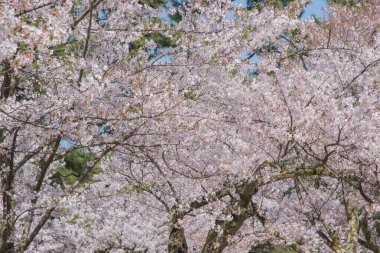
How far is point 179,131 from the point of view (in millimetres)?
6867

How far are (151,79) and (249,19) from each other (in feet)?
7.86

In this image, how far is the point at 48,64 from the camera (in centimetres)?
514

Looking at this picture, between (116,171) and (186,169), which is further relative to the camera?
(116,171)

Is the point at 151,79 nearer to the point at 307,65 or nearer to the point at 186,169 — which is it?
the point at 186,169

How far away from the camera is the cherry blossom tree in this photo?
5.62 m

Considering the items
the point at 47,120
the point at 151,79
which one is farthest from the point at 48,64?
the point at 151,79

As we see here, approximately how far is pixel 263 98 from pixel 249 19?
1475mm

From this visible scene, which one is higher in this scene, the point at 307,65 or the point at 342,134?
the point at 307,65

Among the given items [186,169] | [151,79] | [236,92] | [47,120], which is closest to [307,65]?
[236,92]

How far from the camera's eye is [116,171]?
10125 millimetres

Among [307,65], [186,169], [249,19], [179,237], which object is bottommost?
[179,237]

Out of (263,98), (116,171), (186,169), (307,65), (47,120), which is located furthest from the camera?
(307,65)

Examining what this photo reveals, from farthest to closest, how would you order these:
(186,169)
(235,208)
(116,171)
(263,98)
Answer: (116,171) → (186,169) → (263,98) → (235,208)

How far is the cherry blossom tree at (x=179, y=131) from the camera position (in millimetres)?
5621
